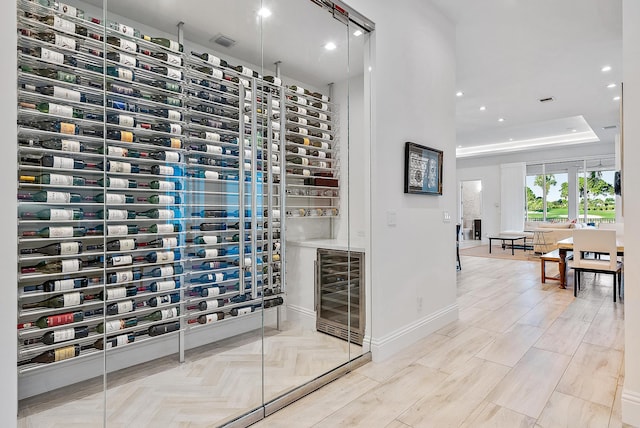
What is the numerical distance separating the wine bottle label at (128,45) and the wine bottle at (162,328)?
5.04ft

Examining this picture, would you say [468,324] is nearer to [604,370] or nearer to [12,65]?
[604,370]

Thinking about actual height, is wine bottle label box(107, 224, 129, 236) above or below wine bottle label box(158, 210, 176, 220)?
below

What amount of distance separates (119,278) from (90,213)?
380 millimetres

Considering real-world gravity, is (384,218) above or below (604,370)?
above

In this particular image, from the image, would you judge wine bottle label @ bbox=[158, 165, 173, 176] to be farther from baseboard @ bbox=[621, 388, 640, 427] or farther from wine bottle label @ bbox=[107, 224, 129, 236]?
baseboard @ bbox=[621, 388, 640, 427]

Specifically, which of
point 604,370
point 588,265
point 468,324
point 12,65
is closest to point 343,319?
point 468,324

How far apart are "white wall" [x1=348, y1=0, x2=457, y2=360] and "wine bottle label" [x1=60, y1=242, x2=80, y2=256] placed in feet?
6.29

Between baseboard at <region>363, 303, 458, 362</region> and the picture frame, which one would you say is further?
the picture frame

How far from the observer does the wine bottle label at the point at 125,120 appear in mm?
1882

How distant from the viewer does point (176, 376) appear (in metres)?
2.04

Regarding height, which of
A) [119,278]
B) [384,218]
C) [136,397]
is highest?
[384,218]

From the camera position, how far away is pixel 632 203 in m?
1.96

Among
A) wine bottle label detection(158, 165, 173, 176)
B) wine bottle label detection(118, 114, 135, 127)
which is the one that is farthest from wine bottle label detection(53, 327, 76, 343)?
wine bottle label detection(118, 114, 135, 127)

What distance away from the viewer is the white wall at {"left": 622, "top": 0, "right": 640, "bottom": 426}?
1933 millimetres
